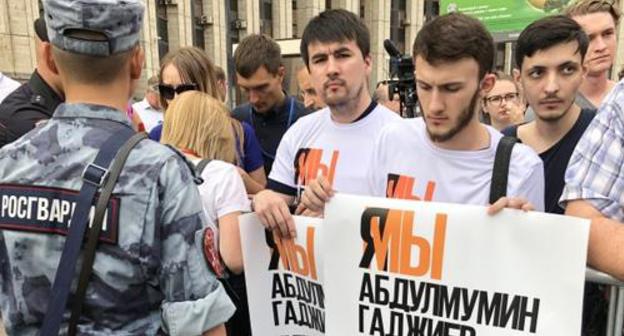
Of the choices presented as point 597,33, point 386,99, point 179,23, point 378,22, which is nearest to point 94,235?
point 597,33

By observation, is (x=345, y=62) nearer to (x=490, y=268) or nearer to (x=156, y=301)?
(x=490, y=268)

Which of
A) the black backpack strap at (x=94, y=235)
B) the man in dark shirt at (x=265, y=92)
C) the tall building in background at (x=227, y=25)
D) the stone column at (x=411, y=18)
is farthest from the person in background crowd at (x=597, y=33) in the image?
the stone column at (x=411, y=18)

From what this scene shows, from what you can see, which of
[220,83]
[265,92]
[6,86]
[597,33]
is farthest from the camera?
[6,86]

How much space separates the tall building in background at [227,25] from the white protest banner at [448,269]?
16.5 feet

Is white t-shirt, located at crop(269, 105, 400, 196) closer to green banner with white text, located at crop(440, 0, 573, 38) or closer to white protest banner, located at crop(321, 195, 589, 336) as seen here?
white protest banner, located at crop(321, 195, 589, 336)

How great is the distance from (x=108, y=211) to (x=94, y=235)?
6 centimetres

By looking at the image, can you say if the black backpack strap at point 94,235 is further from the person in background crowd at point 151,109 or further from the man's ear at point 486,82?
the person in background crowd at point 151,109

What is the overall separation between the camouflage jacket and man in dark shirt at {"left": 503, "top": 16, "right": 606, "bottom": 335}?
1.44m

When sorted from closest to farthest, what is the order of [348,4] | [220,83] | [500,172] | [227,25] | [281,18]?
[500,172] < [220,83] < [227,25] < [281,18] < [348,4]

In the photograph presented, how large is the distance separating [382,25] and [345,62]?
88.2 ft

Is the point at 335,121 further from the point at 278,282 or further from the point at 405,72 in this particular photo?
the point at 405,72

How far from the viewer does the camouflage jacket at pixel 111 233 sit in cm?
108

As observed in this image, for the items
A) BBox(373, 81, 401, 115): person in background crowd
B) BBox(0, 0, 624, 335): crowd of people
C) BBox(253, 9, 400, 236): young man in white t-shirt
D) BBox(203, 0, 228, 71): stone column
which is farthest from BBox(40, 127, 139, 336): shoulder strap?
BBox(203, 0, 228, 71): stone column

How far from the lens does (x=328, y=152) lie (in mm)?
2068
